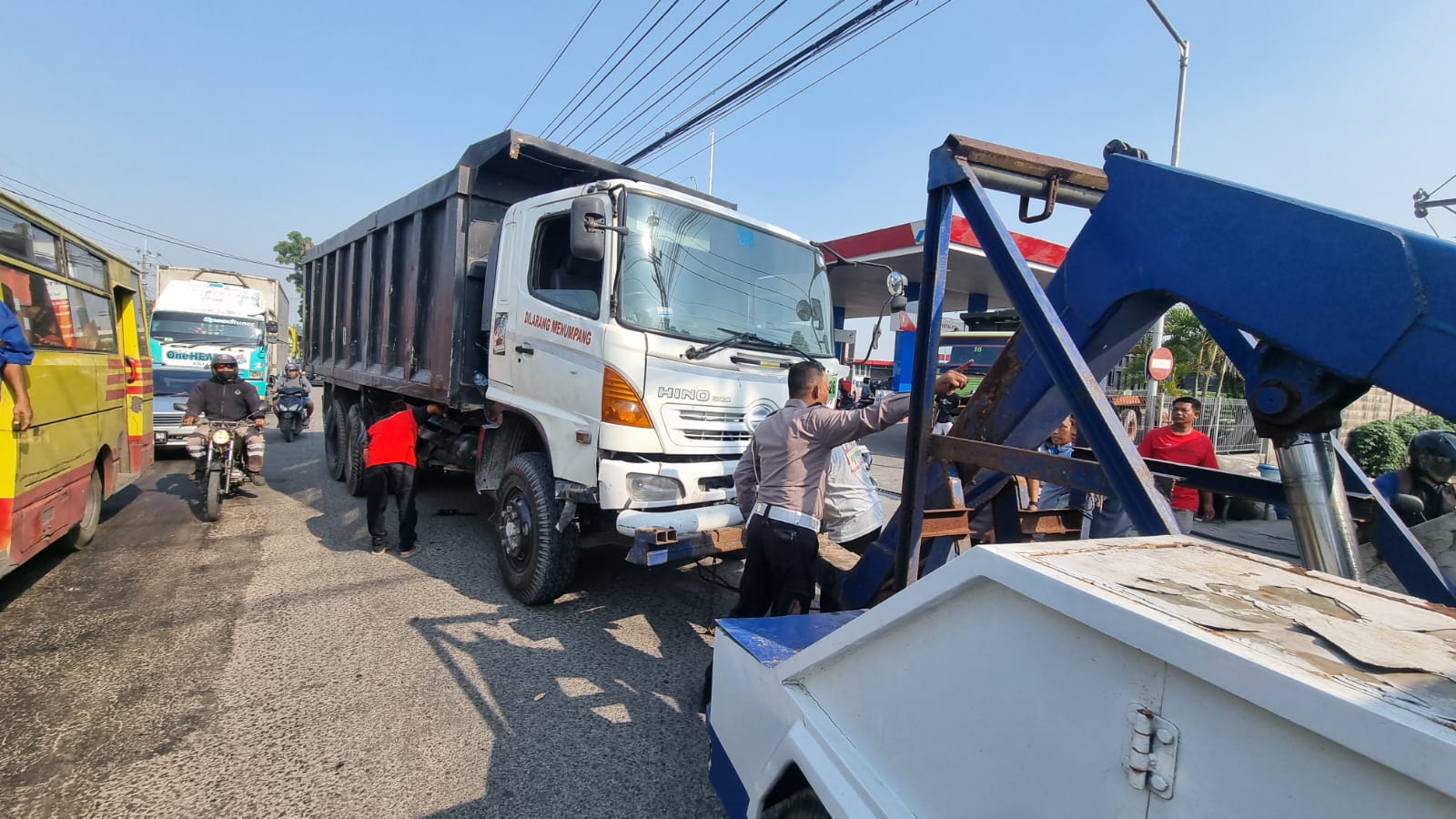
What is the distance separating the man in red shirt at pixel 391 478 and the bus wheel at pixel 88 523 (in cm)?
191

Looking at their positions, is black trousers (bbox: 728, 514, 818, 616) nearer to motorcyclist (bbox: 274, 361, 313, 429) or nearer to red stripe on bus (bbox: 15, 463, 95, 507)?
red stripe on bus (bbox: 15, 463, 95, 507)

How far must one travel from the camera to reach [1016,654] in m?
1.12

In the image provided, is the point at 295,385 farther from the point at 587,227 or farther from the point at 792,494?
the point at 792,494

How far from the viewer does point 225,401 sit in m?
6.97

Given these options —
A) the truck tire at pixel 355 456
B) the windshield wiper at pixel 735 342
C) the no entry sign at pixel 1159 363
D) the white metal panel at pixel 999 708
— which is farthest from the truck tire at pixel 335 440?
the no entry sign at pixel 1159 363

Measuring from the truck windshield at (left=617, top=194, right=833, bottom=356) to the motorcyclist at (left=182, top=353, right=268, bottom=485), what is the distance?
560 centimetres

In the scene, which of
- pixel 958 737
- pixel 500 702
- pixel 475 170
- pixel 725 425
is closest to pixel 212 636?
pixel 500 702

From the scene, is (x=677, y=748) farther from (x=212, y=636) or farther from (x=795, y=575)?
(x=212, y=636)

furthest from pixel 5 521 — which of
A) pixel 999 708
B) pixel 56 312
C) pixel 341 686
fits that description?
pixel 999 708

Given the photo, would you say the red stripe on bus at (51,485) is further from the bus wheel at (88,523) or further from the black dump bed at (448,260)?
the black dump bed at (448,260)

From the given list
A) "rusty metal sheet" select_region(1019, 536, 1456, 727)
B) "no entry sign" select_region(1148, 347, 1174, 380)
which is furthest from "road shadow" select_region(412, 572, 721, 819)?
"no entry sign" select_region(1148, 347, 1174, 380)

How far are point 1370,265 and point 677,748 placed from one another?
2823 mm

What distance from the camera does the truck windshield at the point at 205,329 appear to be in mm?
10734

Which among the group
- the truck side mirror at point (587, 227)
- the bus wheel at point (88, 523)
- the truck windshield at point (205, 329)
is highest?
the truck side mirror at point (587, 227)
